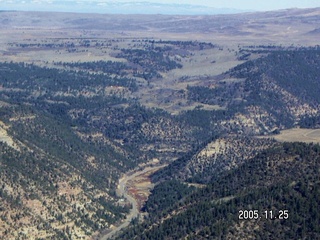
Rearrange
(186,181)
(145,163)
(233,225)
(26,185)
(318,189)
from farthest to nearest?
1. (145,163)
2. (186,181)
3. (26,185)
4. (318,189)
5. (233,225)

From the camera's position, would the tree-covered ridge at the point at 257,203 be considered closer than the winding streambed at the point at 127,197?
Yes

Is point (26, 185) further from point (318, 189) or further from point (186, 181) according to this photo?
point (318, 189)

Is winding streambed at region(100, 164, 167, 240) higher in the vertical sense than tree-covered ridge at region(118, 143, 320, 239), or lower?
lower

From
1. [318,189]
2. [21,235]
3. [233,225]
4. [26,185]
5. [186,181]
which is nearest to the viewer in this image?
[233,225]

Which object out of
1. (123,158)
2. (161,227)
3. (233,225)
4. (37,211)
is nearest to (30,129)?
(123,158)

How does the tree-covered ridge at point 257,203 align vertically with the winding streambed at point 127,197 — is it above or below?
above

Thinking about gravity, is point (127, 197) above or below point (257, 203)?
below

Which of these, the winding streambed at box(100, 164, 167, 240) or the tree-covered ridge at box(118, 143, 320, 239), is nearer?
the tree-covered ridge at box(118, 143, 320, 239)

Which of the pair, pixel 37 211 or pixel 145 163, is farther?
pixel 145 163
